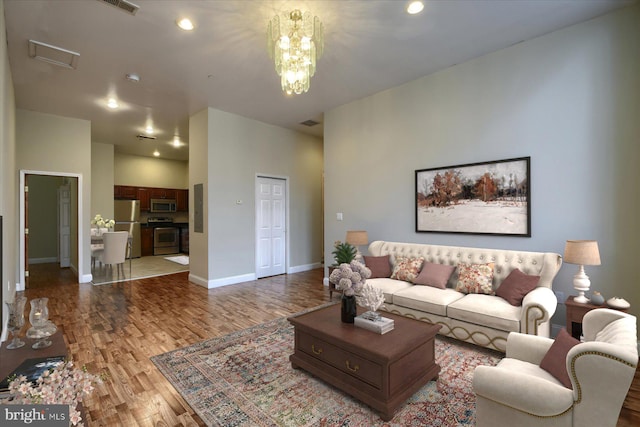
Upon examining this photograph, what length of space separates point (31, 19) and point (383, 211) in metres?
4.63

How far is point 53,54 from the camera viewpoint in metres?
3.52

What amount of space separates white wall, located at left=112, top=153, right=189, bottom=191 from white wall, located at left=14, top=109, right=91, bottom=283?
3379 mm

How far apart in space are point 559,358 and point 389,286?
2158 millimetres

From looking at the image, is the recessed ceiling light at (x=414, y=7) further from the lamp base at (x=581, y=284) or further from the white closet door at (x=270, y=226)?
the white closet door at (x=270, y=226)

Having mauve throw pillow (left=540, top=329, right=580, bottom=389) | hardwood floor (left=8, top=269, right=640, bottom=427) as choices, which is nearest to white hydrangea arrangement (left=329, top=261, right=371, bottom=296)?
mauve throw pillow (left=540, top=329, right=580, bottom=389)

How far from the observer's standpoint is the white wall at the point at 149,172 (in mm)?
9219

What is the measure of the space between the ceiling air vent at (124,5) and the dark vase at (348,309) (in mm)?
3173

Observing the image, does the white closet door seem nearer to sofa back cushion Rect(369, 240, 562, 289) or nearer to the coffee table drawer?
sofa back cushion Rect(369, 240, 562, 289)

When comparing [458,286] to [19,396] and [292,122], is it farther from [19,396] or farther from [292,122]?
[292,122]

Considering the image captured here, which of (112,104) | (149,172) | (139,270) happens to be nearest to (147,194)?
(149,172)

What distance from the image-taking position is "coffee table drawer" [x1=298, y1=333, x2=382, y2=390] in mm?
2066

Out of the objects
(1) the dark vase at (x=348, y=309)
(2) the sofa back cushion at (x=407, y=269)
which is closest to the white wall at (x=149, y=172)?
(2) the sofa back cushion at (x=407, y=269)

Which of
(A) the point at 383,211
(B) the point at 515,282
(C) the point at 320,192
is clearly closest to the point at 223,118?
(C) the point at 320,192

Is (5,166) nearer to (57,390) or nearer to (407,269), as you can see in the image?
(57,390)
